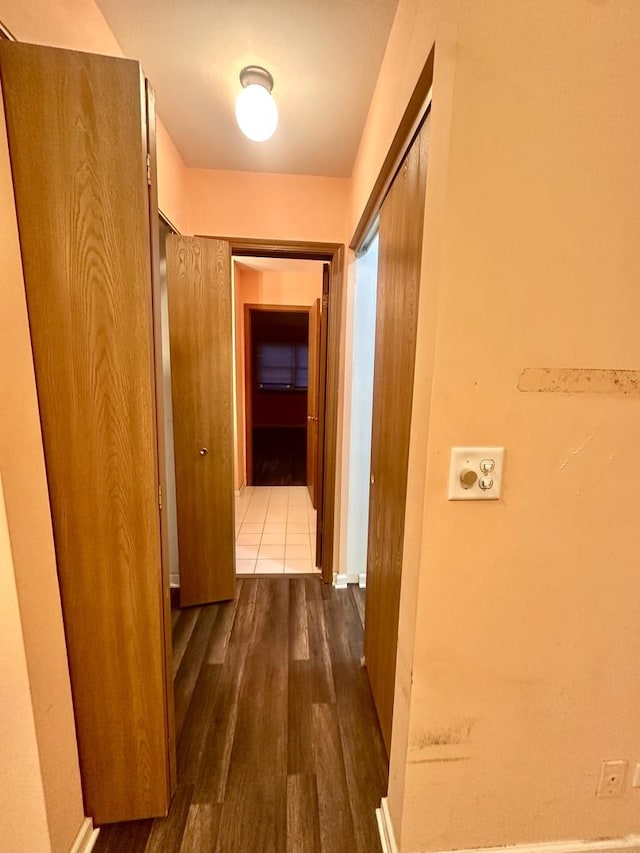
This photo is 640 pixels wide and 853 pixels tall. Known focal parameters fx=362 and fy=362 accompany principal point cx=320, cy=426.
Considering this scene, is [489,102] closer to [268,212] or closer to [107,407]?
[107,407]

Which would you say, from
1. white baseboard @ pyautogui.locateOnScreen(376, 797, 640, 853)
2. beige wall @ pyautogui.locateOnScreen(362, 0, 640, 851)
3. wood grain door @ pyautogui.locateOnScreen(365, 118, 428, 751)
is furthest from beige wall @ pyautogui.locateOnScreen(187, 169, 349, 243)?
white baseboard @ pyautogui.locateOnScreen(376, 797, 640, 853)

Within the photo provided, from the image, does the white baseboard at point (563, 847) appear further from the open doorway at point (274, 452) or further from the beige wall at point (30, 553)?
the open doorway at point (274, 452)

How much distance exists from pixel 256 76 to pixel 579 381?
1714 millimetres

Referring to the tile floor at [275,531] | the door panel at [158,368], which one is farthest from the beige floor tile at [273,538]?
the door panel at [158,368]

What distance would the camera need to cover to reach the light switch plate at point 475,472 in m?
0.84

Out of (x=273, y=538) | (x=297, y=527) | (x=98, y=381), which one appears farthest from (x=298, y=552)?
(x=98, y=381)

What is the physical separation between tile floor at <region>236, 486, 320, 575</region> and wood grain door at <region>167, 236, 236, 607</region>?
0.49 metres

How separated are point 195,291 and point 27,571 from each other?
1581mm

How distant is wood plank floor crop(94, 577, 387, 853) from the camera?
1151 mm

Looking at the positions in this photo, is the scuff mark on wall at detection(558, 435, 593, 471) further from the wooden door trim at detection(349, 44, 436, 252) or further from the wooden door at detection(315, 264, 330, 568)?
the wooden door at detection(315, 264, 330, 568)

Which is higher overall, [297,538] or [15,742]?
[15,742]

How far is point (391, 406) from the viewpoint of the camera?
1.38m

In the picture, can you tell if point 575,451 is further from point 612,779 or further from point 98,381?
point 98,381

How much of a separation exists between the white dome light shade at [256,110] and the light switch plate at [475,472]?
5.16ft
